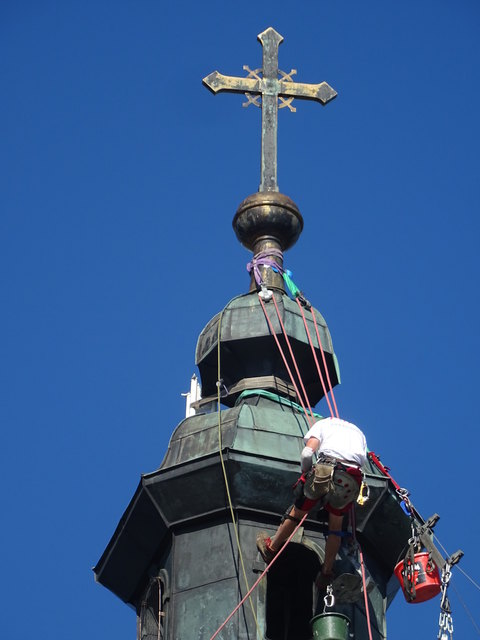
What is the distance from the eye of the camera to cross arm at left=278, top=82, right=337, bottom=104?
1109 inches

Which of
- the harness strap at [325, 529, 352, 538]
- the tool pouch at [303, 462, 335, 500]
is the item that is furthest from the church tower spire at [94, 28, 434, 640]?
the tool pouch at [303, 462, 335, 500]

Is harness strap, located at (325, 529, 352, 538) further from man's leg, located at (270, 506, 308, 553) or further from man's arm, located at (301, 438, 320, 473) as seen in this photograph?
man's arm, located at (301, 438, 320, 473)

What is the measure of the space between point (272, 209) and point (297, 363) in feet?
7.89

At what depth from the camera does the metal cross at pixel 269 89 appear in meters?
27.6

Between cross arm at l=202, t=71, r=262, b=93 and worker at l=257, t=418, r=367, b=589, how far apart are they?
8254 mm

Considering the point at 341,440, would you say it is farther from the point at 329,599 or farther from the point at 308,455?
the point at 329,599

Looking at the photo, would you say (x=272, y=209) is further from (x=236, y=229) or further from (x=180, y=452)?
(x=180, y=452)

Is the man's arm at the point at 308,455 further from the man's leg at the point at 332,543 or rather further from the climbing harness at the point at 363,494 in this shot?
the man's leg at the point at 332,543

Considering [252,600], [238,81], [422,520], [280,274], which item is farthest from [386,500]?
[238,81]

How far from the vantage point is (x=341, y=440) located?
2075 cm

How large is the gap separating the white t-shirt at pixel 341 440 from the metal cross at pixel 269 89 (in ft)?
23.3

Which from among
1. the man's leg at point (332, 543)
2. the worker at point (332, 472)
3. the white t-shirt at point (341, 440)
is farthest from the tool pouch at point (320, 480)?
the man's leg at point (332, 543)

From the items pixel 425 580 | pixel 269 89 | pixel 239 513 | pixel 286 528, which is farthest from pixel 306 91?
pixel 425 580

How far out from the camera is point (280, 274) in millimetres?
26531
